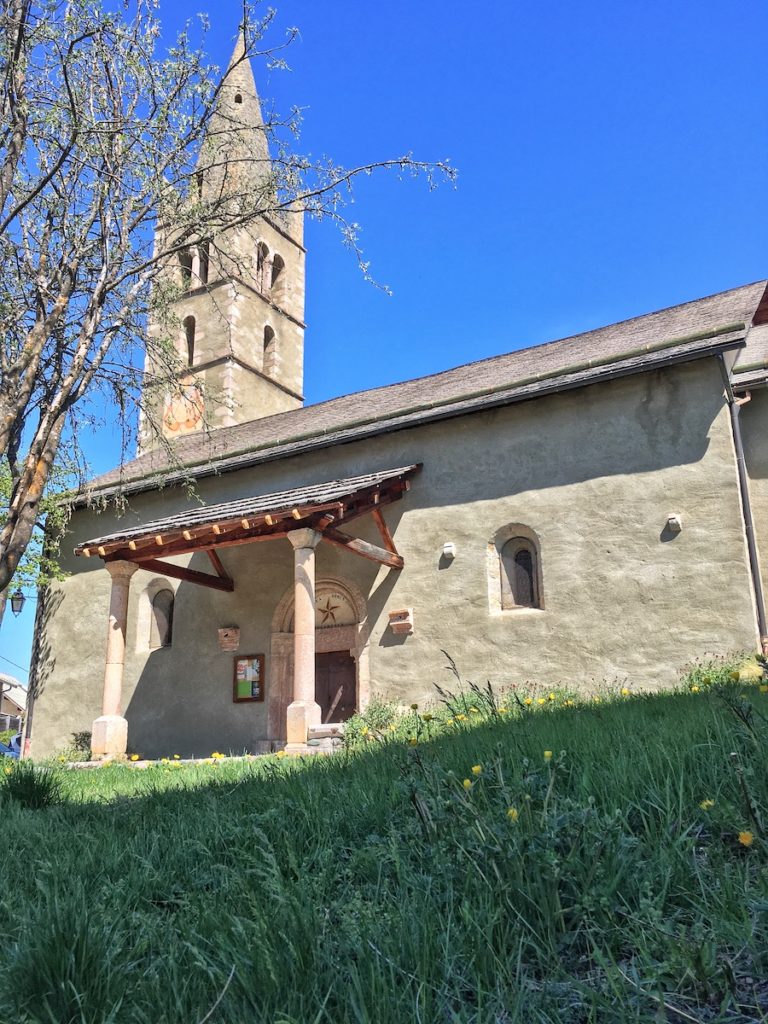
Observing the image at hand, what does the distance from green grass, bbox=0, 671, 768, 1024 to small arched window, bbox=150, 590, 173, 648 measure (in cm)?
1094

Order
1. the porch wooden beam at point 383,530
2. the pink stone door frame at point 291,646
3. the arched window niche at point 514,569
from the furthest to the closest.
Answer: the pink stone door frame at point 291,646 < the porch wooden beam at point 383,530 < the arched window niche at point 514,569

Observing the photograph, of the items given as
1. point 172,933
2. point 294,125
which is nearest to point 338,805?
point 172,933

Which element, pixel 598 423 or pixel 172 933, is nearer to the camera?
pixel 172 933

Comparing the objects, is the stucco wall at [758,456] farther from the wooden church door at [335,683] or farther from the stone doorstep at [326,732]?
the wooden church door at [335,683]

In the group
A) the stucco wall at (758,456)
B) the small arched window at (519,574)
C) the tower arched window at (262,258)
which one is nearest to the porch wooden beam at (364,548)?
the small arched window at (519,574)

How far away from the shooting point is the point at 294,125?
734cm

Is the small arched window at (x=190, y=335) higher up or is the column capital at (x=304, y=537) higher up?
the small arched window at (x=190, y=335)

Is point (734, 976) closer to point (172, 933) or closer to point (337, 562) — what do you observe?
point (172, 933)

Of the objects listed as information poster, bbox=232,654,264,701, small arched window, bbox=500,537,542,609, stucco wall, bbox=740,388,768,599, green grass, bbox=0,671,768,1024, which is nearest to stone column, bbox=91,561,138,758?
information poster, bbox=232,654,264,701

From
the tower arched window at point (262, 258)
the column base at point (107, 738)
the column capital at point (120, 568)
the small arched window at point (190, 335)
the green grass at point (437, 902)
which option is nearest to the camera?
the green grass at point (437, 902)

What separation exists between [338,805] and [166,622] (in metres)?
11.7

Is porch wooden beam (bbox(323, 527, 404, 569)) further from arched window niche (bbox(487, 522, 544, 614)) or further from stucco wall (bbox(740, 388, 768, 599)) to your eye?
stucco wall (bbox(740, 388, 768, 599))

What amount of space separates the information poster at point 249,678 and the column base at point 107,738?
6.37ft

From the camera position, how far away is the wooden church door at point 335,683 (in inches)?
505
